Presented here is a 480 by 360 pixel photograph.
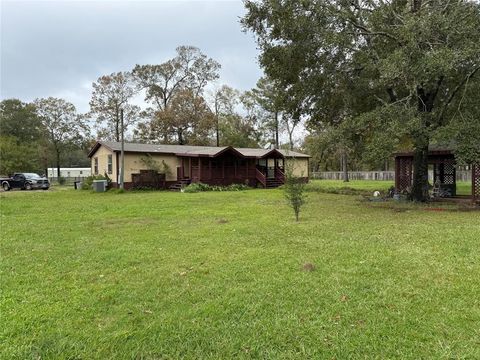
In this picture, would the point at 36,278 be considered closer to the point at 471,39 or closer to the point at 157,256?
the point at 157,256

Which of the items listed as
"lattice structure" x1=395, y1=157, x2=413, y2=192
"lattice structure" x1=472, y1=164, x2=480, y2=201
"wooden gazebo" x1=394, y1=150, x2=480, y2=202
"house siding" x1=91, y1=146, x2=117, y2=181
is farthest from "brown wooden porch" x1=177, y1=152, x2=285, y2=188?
"lattice structure" x1=472, y1=164, x2=480, y2=201

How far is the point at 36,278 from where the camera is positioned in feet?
14.6

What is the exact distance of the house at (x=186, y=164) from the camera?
2266 centimetres

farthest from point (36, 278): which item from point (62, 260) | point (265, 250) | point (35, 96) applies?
point (35, 96)

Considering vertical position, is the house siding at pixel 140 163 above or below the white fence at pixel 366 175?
above

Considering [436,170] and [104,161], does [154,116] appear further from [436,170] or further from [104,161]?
[436,170]

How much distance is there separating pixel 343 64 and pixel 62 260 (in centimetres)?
1119

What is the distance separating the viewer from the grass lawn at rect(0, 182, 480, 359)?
2.75 m

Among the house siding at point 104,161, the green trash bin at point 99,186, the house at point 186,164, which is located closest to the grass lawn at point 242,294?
the green trash bin at point 99,186

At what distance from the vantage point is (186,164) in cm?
2481

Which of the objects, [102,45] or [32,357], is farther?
[102,45]

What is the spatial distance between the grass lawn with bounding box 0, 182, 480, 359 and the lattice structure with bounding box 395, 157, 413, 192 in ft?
29.3

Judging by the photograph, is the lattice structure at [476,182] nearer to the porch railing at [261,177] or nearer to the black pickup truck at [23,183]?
the porch railing at [261,177]

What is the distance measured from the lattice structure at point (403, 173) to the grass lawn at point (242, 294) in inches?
352
